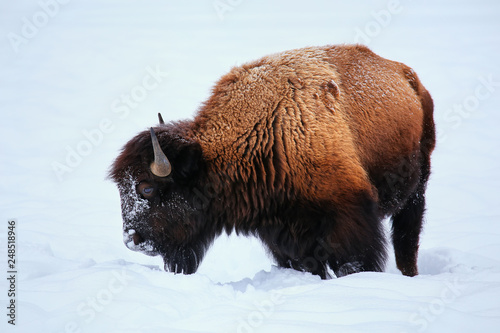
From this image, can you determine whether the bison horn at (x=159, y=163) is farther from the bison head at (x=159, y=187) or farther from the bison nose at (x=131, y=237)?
the bison nose at (x=131, y=237)

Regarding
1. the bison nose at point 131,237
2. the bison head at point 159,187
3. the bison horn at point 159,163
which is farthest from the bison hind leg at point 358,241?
the bison nose at point 131,237

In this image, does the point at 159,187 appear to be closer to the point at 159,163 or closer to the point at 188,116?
the point at 159,163

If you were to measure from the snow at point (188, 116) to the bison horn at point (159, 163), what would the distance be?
0.68m

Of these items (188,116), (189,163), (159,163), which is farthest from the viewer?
(188,116)

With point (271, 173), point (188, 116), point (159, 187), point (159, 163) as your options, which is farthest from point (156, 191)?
point (188, 116)

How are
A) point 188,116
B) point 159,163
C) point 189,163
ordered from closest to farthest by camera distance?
point 159,163
point 189,163
point 188,116

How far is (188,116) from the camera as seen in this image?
994 centimetres

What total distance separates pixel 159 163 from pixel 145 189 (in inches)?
11.5

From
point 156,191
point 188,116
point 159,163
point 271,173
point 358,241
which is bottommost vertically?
point 358,241

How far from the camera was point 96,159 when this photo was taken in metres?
8.70

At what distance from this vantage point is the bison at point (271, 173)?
11.5 ft

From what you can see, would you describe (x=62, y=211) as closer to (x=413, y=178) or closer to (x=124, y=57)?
(x=413, y=178)

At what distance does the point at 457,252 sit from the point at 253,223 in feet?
7.20

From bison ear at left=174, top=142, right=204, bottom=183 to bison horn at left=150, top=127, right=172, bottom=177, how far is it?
0.38ft
